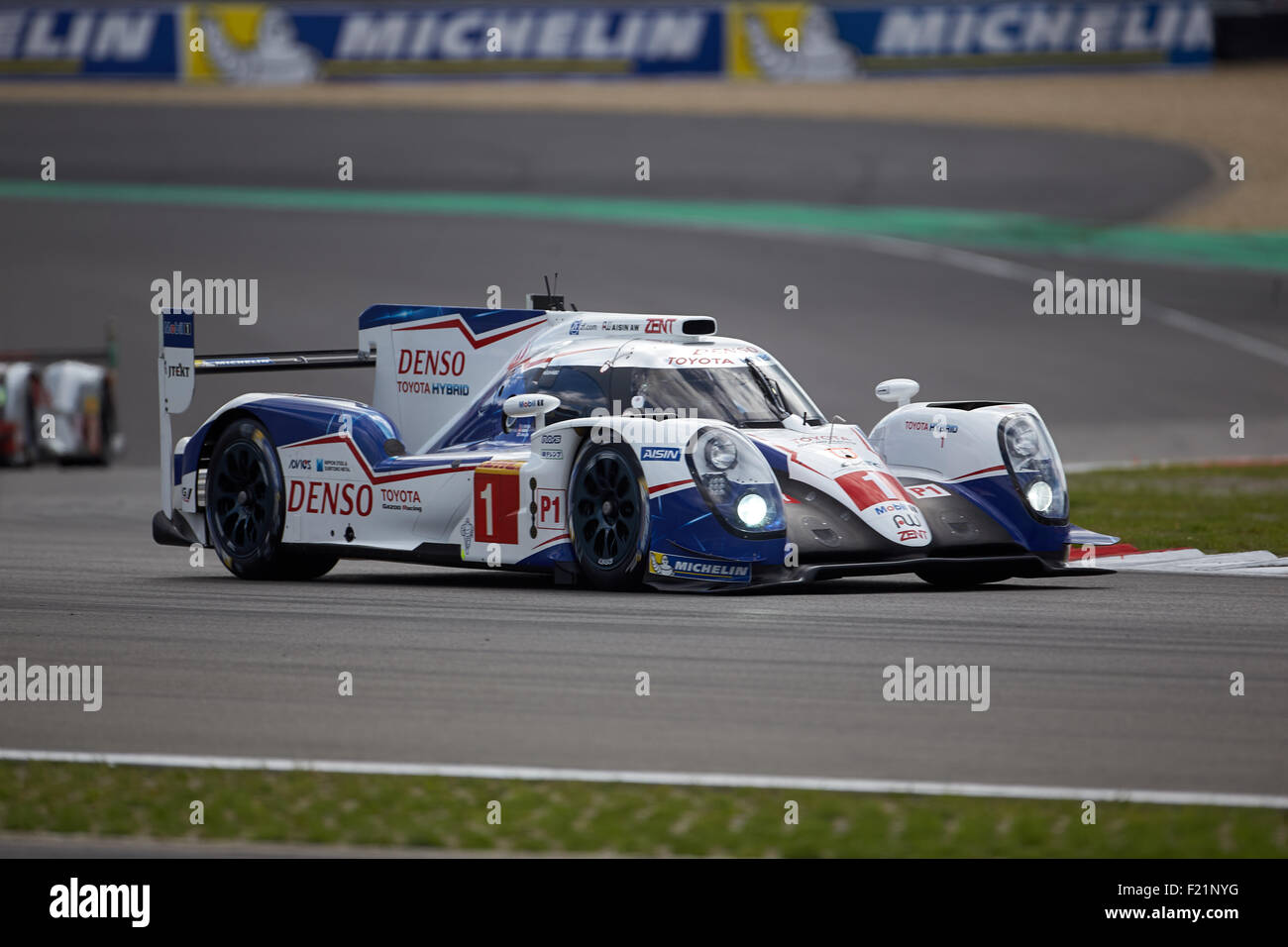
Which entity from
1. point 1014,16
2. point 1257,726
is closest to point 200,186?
point 1014,16

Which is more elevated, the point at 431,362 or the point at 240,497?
the point at 431,362

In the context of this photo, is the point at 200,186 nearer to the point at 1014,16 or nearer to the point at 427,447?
the point at 1014,16

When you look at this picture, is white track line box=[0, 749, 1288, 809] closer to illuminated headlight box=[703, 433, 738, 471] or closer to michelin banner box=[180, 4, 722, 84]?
illuminated headlight box=[703, 433, 738, 471]

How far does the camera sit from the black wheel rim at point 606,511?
432 inches

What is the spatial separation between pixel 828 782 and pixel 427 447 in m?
6.65

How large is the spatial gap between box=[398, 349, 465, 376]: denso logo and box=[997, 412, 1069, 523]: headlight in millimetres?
3300

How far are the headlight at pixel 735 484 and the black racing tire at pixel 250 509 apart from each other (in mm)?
2945

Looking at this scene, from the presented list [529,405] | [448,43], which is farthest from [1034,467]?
[448,43]

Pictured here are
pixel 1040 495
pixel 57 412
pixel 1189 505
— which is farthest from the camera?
pixel 57 412

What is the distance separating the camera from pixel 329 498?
1249 cm

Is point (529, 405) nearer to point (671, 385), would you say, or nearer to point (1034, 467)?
point (671, 385)

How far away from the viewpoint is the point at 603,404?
38.6 ft

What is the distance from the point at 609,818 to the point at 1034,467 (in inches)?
248
